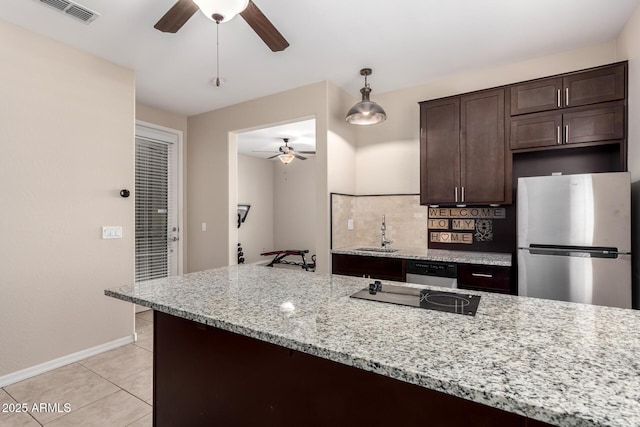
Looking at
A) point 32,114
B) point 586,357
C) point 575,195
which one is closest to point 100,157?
point 32,114

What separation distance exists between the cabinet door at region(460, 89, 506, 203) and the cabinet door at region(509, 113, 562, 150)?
10cm

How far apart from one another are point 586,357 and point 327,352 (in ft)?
2.15

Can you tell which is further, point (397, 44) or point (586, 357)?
point (397, 44)

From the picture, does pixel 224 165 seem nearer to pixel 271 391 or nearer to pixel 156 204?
pixel 156 204

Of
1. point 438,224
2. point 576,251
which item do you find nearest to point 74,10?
point 438,224

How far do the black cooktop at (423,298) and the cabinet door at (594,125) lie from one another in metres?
2.12

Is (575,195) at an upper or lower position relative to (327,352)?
upper

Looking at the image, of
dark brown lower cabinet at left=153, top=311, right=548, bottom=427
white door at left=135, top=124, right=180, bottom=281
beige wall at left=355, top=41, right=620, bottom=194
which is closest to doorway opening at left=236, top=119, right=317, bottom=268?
white door at left=135, top=124, right=180, bottom=281

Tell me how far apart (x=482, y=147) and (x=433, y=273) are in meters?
1.26

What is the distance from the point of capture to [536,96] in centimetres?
277

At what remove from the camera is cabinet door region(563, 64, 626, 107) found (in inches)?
98.7

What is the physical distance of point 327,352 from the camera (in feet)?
2.86

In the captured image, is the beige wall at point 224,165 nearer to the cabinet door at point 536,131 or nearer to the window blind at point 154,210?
the window blind at point 154,210

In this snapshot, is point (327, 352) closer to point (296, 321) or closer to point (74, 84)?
point (296, 321)
